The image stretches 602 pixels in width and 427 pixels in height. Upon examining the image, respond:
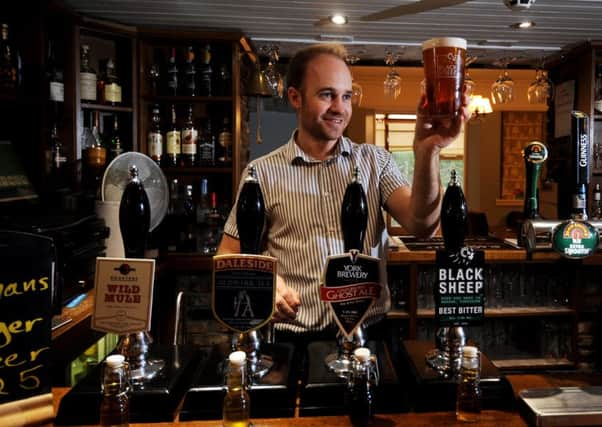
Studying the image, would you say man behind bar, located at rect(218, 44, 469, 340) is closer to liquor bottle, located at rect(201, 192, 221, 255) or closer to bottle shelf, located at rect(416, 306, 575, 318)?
bottle shelf, located at rect(416, 306, 575, 318)

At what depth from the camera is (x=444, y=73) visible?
91cm

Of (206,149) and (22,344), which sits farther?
(206,149)

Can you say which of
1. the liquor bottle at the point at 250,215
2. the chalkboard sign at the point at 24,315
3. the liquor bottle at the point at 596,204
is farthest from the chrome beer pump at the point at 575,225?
the liquor bottle at the point at 596,204

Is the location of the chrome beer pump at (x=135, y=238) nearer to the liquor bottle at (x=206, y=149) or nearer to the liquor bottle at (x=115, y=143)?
the liquor bottle at (x=115, y=143)

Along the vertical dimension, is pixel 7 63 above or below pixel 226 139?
above

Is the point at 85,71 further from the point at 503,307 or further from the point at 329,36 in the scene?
the point at 503,307

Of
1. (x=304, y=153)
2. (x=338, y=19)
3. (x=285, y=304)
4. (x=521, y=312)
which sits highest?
(x=338, y=19)

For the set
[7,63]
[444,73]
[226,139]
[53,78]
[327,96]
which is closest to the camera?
[444,73]

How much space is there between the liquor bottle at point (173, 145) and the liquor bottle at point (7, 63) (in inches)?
45.3

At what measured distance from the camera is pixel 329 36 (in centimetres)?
378

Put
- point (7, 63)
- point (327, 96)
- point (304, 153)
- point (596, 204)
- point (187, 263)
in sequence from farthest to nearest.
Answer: point (596, 204), point (187, 263), point (7, 63), point (304, 153), point (327, 96)

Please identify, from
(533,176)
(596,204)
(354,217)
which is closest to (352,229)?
(354,217)

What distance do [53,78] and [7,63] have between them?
Result: 44 centimetres

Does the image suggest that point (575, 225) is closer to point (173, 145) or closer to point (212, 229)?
point (212, 229)
